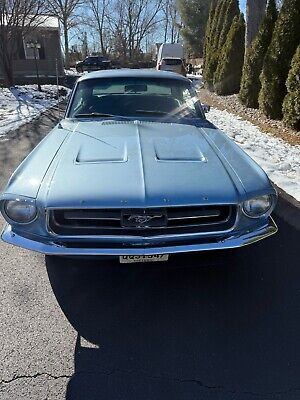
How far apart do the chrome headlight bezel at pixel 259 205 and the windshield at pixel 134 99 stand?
1.82m

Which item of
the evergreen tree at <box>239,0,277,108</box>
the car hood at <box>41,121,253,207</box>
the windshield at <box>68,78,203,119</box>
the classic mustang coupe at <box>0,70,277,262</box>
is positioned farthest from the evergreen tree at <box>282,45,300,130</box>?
the classic mustang coupe at <box>0,70,277,262</box>

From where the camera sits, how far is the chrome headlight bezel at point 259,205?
2.39m

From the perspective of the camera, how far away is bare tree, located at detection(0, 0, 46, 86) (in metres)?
15.6

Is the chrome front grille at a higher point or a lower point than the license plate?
higher

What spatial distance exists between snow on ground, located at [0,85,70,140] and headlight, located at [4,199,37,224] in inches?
246

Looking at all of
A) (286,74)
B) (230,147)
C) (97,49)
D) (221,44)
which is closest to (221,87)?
(221,44)

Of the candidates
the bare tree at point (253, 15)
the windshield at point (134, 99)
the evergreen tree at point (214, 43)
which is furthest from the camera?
the evergreen tree at point (214, 43)

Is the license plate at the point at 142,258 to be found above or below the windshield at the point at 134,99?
below

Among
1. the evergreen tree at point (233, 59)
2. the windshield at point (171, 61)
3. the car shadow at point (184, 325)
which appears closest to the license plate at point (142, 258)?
the car shadow at point (184, 325)

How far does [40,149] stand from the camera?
3.05 meters

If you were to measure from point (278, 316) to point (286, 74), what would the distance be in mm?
7603

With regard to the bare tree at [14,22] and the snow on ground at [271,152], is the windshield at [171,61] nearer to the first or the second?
the bare tree at [14,22]

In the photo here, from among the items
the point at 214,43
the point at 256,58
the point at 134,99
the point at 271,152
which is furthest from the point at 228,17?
the point at 134,99

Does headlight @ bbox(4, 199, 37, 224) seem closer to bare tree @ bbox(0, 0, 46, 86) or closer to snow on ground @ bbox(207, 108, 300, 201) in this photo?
snow on ground @ bbox(207, 108, 300, 201)
